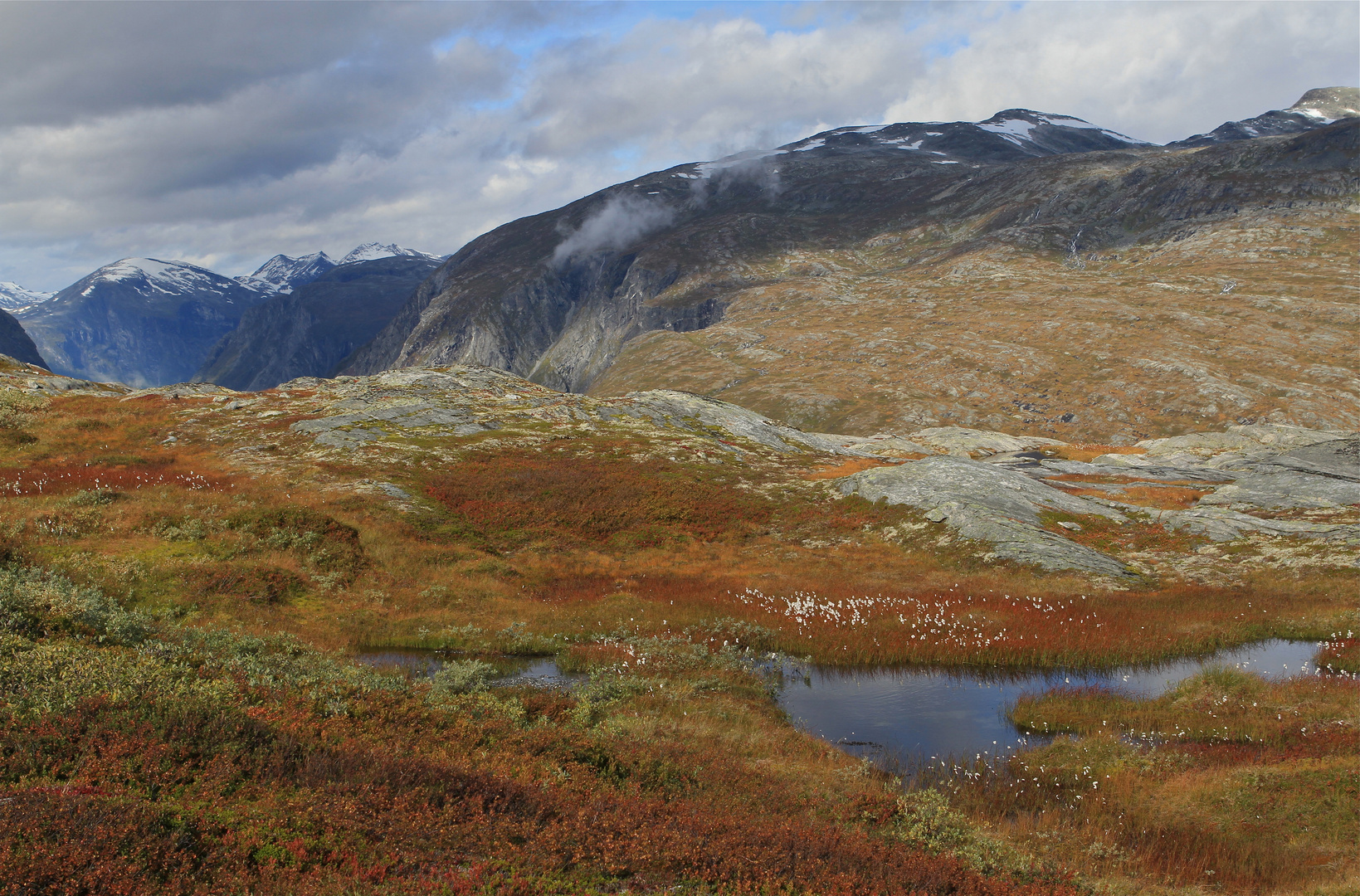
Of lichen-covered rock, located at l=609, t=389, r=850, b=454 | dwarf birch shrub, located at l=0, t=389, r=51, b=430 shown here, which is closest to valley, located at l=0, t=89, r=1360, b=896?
dwarf birch shrub, located at l=0, t=389, r=51, b=430

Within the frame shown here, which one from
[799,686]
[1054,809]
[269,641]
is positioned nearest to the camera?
[1054,809]

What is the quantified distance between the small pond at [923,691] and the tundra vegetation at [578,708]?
86 centimetres

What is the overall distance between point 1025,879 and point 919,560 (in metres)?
27.9

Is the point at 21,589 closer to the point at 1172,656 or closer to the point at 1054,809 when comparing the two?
the point at 1054,809

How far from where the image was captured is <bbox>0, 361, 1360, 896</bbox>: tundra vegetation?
348 inches

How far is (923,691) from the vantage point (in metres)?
22.8

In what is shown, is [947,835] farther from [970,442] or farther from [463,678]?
[970,442]

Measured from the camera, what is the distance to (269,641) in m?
20.6

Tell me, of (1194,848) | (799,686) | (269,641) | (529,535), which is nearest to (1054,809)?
(1194,848)

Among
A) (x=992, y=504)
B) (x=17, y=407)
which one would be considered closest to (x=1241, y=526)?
(x=992, y=504)

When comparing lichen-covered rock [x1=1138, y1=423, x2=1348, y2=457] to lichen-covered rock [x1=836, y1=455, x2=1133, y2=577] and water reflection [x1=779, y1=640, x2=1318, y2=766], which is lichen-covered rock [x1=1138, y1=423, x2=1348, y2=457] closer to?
lichen-covered rock [x1=836, y1=455, x2=1133, y2=577]

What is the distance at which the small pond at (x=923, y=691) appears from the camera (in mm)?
18953

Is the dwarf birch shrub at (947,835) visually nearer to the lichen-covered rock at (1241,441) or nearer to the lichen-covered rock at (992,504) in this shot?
the lichen-covered rock at (992,504)

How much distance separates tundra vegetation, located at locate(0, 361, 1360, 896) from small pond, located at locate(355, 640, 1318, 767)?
2.83 ft
